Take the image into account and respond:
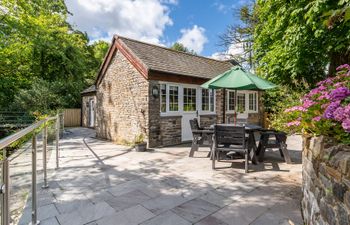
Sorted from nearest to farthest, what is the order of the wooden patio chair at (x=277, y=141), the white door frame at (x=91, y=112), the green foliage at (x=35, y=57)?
the wooden patio chair at (x=277, y=141)
the green foliage at (x=35, y=57)
the white door frame at (x=91, y=112)

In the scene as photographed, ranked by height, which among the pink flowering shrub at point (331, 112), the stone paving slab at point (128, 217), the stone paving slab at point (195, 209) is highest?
the pink flowering shrub at point (331, 112)

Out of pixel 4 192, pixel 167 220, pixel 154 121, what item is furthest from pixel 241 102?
pixel 4 192

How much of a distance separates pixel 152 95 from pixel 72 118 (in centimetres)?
1275

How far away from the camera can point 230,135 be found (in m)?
4.78

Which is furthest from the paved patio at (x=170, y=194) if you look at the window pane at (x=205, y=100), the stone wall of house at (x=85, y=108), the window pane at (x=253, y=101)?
the stone wall of house at (x=85, y=108)

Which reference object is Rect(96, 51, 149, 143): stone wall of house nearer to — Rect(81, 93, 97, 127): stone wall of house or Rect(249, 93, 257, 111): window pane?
Rect(81, 93, 97, 127): stone wall of house

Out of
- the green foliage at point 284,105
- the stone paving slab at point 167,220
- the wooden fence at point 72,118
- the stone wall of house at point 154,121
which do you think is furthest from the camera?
the wooden fence at point 72,118

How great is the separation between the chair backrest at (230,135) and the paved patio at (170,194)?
0.67 meters

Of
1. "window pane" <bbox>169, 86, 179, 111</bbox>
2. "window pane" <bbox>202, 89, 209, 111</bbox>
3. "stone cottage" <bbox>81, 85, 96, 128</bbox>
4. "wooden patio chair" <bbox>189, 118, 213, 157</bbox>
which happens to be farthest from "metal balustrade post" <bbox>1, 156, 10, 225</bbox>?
"stone cottage" <bbox>81, 85, 96, 128</bbox>

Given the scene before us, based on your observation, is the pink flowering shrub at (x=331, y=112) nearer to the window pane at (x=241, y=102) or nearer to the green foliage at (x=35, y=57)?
the window pane at (x=241, y=102)

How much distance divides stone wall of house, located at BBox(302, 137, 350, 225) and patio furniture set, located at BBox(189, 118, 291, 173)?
216 centimetres

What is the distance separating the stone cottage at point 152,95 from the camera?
8.04m

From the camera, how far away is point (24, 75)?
15781 mm

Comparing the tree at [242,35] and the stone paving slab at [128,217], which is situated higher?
the tree at [242,35]
